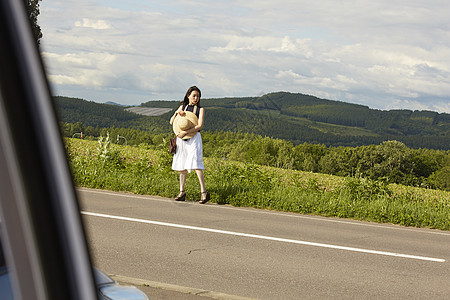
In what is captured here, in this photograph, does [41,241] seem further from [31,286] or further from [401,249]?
[401,249]

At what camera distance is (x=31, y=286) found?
0.68 meters

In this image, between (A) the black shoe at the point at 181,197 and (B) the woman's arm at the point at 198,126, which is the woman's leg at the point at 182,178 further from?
(B) the woman's arm at the point at 198,126

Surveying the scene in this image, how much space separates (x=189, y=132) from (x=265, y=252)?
348cm

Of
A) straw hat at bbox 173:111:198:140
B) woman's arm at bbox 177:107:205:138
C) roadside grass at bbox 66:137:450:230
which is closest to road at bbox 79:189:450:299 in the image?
roadside grass at bbox 66:137:450:230

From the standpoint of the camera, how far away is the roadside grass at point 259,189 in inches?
402

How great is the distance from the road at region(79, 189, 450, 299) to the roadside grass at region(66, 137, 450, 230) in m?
0.58

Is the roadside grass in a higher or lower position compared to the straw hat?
lower

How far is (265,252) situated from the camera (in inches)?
264

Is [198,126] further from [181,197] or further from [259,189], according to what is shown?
[259,189]

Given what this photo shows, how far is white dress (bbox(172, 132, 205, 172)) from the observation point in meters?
9.73

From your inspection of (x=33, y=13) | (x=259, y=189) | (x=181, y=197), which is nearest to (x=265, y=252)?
(x=181, y=197)

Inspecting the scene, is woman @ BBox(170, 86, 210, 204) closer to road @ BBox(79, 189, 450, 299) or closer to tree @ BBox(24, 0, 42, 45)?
road @ BBox(79, 189, 450, 299)

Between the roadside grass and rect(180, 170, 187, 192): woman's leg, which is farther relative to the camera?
the roadside grass

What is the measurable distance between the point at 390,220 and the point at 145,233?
4922 millimetres
